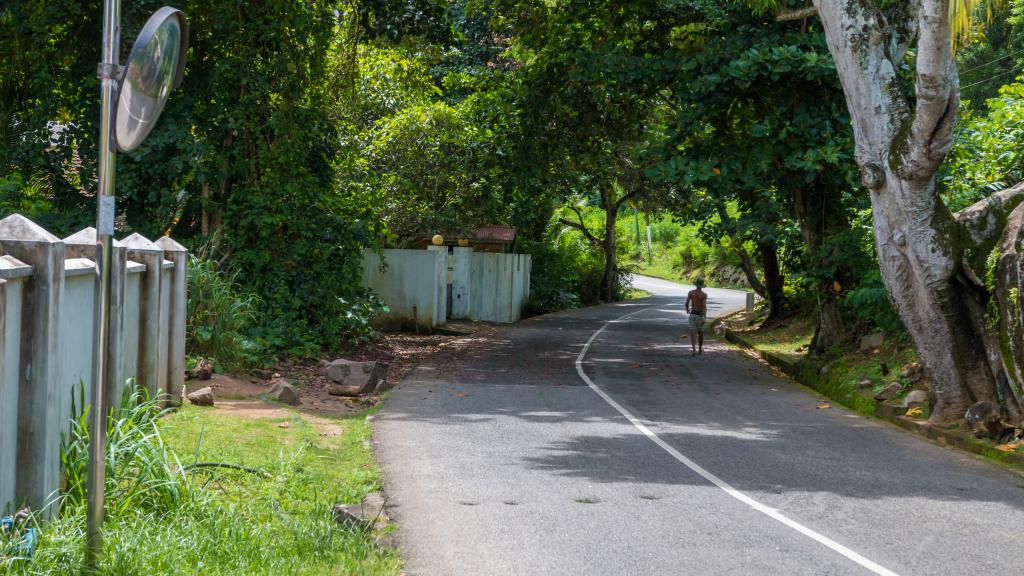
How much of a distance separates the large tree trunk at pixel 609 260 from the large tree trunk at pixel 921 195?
31.4 meters

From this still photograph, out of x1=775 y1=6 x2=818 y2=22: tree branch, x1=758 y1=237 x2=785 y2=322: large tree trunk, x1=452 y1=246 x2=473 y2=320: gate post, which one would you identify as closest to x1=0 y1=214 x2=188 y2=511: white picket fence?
x1=775 y1=6 x2=818 y2=22: tree branch

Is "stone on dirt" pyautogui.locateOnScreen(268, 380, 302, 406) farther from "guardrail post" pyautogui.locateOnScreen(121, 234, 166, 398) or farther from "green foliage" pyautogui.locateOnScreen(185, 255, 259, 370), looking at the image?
"guardrail post" pyautogui.locateOnScreen(121, 234, 166, 398)

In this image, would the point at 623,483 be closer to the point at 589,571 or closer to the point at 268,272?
the point at 589,571

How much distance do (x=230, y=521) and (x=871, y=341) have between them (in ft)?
45.2

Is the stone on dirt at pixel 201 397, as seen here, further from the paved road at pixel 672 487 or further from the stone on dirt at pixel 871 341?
the stone on dirt at pixel 871 341

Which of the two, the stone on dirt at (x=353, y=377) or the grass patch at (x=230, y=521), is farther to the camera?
the stone on dirt at (x=353, y=377)

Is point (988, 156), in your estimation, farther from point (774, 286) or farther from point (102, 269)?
point (102, 269)

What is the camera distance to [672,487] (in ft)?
29.2

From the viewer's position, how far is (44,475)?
5.93 metres

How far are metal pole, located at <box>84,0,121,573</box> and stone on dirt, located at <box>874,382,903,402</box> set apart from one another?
11.8 m

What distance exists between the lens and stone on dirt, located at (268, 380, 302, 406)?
1302 cm

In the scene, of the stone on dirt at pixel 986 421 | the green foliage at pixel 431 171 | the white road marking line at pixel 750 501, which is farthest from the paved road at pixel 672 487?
the green foliage at pixel 431 171

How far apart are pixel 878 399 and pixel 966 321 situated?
2.03 m

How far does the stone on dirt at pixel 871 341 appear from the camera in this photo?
57.4 ft
